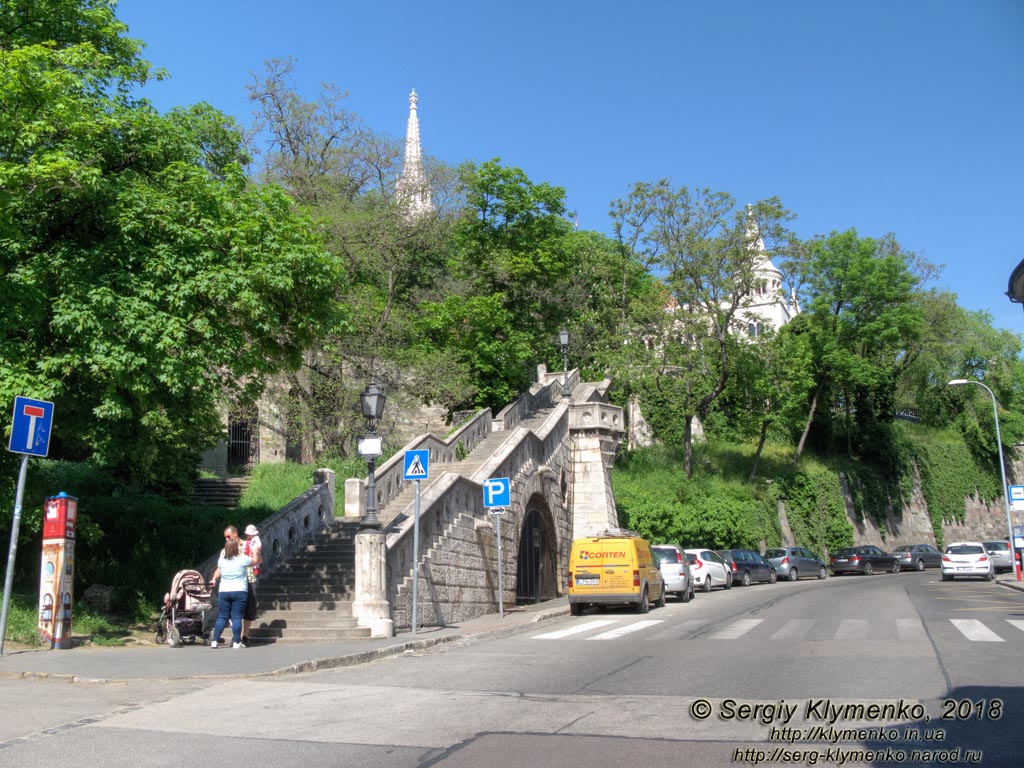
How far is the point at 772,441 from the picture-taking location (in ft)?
163

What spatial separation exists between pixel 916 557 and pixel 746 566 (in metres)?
15.3

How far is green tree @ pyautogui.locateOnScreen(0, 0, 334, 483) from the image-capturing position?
13078 millimetres

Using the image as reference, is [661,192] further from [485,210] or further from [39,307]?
[39,307]

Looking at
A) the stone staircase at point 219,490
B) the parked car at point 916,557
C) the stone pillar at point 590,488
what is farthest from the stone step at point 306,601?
the parked car at point 916,557

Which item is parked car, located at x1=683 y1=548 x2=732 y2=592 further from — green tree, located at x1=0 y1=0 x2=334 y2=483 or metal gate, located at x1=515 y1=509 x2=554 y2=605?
green tree, located at x1=0 y1=0 x2=334 y2=483

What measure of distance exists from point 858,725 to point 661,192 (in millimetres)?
32714

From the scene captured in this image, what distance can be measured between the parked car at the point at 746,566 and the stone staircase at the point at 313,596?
677 inches

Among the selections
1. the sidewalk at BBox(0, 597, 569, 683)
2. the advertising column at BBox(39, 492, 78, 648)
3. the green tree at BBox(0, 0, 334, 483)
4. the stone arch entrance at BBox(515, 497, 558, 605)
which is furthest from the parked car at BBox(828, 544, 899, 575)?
the advertising column at BBox(39, 492, 78, 648)

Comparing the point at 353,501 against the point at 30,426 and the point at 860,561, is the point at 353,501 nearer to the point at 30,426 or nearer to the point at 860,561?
the point at 30,426

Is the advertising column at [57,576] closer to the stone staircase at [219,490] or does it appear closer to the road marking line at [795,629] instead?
the road marking line at [795,629]

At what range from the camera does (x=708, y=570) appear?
29.8m

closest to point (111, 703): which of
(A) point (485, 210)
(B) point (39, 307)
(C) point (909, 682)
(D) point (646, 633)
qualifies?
(B) point (39, 307)

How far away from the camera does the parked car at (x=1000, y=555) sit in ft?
133

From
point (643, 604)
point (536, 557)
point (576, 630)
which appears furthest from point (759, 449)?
point (576, 630)
